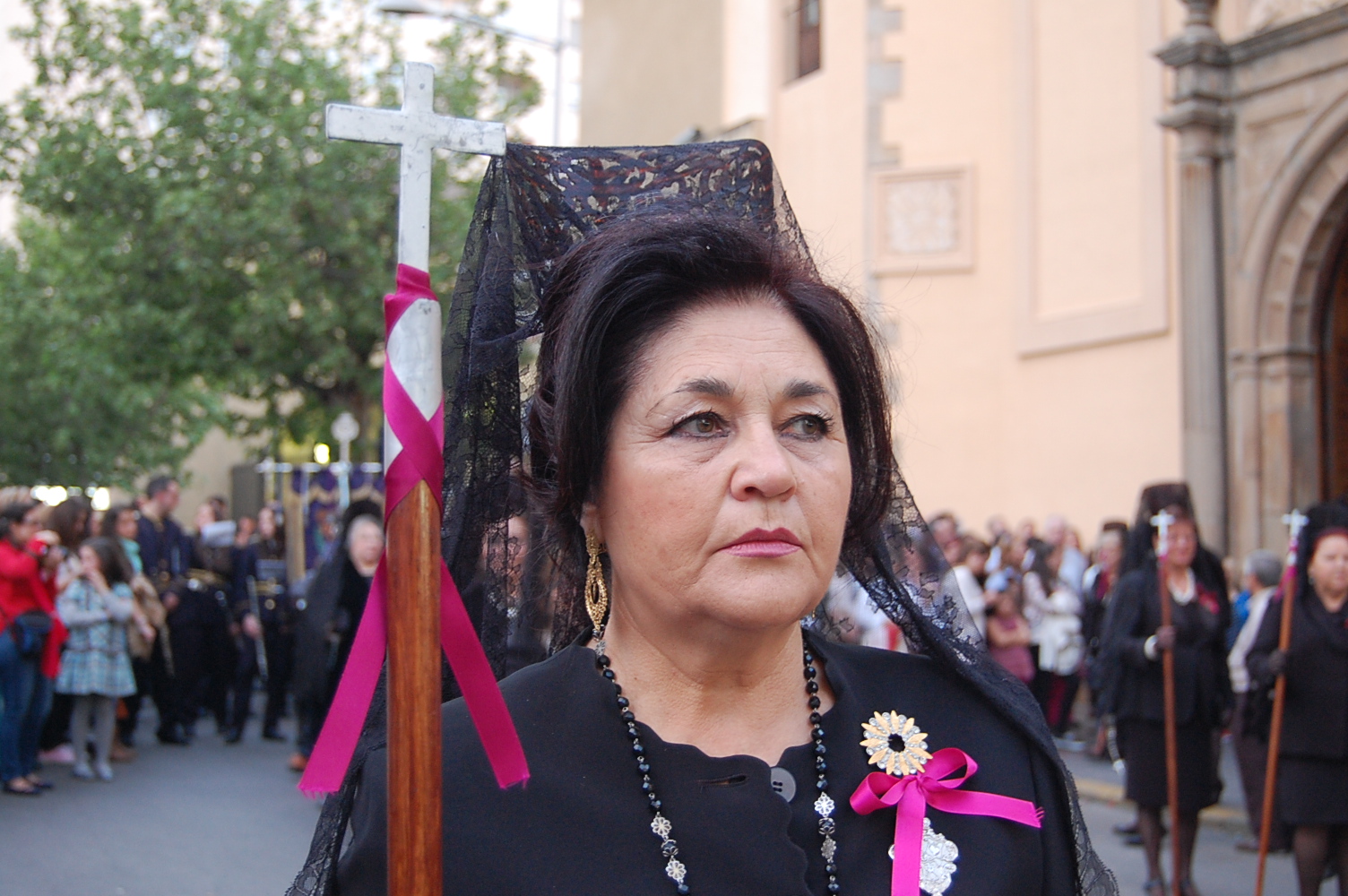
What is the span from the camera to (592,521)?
2.38 metres

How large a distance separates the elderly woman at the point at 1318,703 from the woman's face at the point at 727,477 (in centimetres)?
529

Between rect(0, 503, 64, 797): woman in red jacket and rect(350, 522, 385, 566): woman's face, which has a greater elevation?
rect(350, 522, 385, 566): woman's face

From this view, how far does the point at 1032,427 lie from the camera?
1563 cm

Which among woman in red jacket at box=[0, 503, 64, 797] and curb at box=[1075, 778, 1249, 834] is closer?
curb at box=[1075, 778, 1249, 834]

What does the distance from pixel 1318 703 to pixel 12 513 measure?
8113 millimetres

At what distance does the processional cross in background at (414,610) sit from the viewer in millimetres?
1755

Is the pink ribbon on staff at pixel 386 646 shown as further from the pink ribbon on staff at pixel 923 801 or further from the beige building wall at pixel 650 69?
the beige building wall at pixel 650 69

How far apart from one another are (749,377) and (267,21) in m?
21.3

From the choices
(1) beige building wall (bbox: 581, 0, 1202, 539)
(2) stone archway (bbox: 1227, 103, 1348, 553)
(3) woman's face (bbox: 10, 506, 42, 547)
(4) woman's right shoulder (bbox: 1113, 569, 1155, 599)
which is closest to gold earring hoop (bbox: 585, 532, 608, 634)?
(4) woman's right shoulder (bbox: 1113, 569, 1155, 599)

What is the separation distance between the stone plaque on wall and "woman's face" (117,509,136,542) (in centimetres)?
863

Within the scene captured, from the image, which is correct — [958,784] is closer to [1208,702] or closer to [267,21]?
[1208,702]


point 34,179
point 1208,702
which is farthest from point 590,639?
point 34,179

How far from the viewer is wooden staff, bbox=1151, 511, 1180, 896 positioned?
7.42 metres

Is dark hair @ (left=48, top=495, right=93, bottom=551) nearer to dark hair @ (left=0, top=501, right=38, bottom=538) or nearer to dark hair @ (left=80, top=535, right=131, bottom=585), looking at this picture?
dark hair @ (left=80, top=535, right=131, bottom=585)
